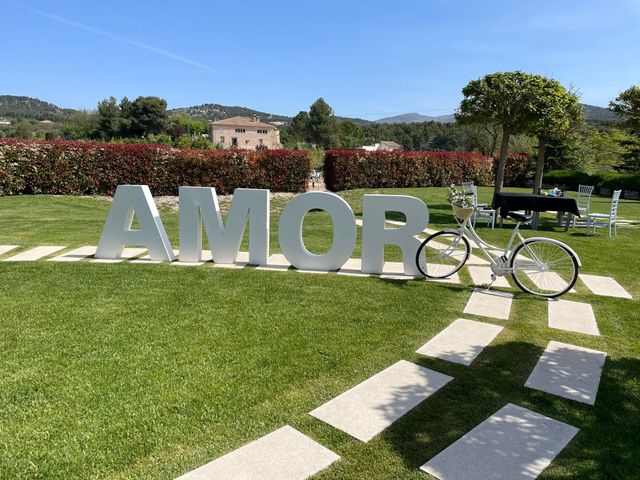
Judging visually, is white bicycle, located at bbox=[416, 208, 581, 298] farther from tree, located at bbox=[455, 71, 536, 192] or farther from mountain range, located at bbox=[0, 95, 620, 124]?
mountain range, located at bbox=[0, 95, 620, 124]

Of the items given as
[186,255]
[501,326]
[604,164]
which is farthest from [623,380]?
[604,164]

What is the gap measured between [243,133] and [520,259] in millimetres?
86358

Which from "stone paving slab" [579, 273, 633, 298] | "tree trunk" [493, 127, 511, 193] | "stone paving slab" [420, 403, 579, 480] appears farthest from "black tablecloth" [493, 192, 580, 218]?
"stone paving slab" [420, 403, 579, 480]

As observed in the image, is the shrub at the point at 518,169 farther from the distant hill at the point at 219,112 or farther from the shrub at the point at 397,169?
the distant hill at the point at 219,112

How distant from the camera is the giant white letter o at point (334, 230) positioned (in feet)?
17.6

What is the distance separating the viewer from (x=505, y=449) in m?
2.18

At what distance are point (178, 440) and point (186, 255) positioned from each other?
3.90 meters

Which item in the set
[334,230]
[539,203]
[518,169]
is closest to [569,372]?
[334,230]

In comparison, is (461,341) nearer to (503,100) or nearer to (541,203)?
(541,203)

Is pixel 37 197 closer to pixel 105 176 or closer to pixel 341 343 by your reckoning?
pixel 105 176

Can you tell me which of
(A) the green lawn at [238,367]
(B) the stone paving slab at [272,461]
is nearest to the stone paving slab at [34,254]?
(A) the green lawn at [238,367]

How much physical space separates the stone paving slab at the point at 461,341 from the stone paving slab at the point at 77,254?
5.11 metres

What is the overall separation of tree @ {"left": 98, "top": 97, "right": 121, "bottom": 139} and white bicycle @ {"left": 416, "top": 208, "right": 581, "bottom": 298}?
71.1m

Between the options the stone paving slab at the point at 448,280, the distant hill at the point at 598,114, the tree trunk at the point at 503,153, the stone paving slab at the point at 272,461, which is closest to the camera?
the stone paving slab at the point at 272,461
